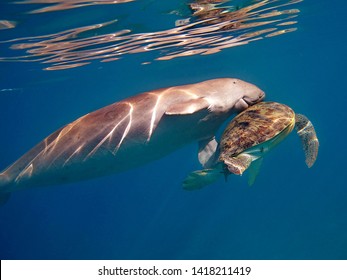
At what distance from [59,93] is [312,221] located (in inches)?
925

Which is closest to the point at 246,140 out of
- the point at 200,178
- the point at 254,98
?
the point at 200,178

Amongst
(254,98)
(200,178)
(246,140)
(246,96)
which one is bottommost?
(200,178)

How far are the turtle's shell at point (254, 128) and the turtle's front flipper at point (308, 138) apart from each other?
45.1 inches

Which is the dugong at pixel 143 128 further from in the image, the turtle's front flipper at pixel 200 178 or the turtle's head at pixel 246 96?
the turtle's front flipper at pixel 200 178

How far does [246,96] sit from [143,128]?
2.39 m

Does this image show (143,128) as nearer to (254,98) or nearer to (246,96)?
(246,96)

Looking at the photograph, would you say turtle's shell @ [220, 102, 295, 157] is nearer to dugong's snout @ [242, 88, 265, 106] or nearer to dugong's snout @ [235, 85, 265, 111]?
dugong's snout @ [235, 85, 265, 111]

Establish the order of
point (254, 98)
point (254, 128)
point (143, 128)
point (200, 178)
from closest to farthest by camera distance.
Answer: point (200, 178), point (254, 128), point (143, 128), point (254, 98)

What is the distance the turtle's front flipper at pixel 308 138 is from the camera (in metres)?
7.49

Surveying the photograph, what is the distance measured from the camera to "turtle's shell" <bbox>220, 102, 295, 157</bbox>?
20.6 feet

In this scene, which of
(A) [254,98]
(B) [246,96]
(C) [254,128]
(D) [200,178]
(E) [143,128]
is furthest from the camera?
(A) [254,98]

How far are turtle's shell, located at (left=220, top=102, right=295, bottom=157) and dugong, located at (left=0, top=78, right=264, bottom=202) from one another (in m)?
0.70

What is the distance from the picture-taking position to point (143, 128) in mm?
7578

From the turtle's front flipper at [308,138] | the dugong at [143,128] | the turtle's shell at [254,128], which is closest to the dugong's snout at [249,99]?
the dugong at [143,128]
